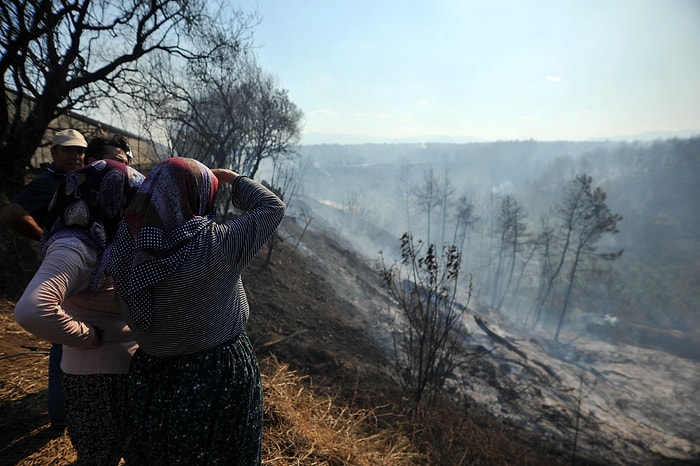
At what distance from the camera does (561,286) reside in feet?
120

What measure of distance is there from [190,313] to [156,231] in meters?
0.32

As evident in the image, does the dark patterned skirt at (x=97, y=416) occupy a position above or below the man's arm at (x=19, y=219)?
below

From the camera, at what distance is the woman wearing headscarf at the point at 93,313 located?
1396 mm

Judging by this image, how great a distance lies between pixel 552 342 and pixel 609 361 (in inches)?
144

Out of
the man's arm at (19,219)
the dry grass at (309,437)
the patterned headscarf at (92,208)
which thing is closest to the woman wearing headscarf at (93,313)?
the patterned headscarf at (92,208)

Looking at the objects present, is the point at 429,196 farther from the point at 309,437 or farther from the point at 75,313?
the point at 75,313

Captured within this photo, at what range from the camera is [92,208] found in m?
1.46

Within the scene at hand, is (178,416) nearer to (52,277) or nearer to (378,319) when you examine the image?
(52,277)

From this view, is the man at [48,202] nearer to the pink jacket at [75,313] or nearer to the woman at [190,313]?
the pink jacket at [75,313]

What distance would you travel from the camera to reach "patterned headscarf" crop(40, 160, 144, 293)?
4.66 ft

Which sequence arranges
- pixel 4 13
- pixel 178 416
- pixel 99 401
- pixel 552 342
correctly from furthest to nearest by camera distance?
pixel 552 342
pixel 4 13
pixel 99 401
pixel 178 416

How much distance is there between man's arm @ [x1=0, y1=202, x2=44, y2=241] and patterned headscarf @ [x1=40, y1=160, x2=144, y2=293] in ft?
2.52

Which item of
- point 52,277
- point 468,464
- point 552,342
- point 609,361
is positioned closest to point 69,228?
point 52,277

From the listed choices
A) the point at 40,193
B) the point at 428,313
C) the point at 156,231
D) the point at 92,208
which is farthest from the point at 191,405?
the point at 428,313
